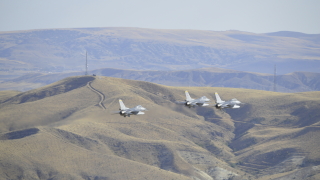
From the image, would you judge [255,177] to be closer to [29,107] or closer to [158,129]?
[158,129]

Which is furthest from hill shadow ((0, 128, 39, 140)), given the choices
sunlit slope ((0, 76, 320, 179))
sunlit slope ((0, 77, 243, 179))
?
sunlit slope ((0, 76, 320, 179))

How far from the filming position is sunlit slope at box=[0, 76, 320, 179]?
12694cm

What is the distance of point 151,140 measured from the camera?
153375mm

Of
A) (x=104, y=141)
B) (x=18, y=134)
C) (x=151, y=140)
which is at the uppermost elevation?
(x=18, y=134)

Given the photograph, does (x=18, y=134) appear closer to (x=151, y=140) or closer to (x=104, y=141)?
(x=104, y=141)

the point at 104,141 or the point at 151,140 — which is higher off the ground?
the point at 104,141

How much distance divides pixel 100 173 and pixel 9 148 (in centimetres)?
2689

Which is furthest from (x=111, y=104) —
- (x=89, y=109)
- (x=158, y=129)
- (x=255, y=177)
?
(x=255, y=177)

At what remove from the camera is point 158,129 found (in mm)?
163250

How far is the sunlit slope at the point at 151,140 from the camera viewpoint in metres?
127

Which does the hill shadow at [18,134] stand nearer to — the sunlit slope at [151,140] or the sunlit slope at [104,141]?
the sunlit slope at [104,141]

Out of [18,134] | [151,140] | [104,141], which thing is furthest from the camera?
[151,140]

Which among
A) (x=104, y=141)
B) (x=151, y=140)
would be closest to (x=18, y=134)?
(x=104, y=141)

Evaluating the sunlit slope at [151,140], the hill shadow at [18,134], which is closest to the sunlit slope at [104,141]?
the hill shadow at [18,134]
